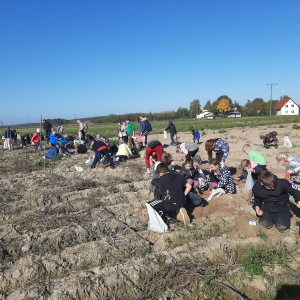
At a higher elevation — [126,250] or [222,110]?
[222,110]

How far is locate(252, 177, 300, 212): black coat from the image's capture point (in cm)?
423

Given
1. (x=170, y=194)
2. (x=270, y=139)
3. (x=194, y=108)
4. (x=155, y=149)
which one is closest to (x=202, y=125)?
(x=270, y=139)

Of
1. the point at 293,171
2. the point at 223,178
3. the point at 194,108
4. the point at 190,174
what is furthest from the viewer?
the point at 194,108

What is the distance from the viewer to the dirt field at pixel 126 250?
9.73ft

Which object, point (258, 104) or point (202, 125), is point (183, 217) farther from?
point (258, 104)

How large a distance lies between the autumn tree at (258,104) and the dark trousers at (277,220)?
9543 centimetres

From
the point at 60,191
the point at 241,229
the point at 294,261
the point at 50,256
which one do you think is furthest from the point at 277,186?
the point at 60,191

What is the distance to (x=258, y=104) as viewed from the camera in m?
92.8

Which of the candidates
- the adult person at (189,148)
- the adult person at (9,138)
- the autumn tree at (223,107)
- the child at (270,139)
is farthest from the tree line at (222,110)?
the adult person at (189,148)

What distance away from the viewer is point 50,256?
3.63 m

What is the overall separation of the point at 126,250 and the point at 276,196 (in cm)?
255

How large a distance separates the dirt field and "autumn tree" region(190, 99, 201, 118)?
99.2m

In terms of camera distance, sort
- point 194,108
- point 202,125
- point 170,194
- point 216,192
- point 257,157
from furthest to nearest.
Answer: point 194,108
point 202,125
point 257,157
point 216,192
point 170,194

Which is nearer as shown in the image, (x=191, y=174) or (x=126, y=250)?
(x=126, y=250)
